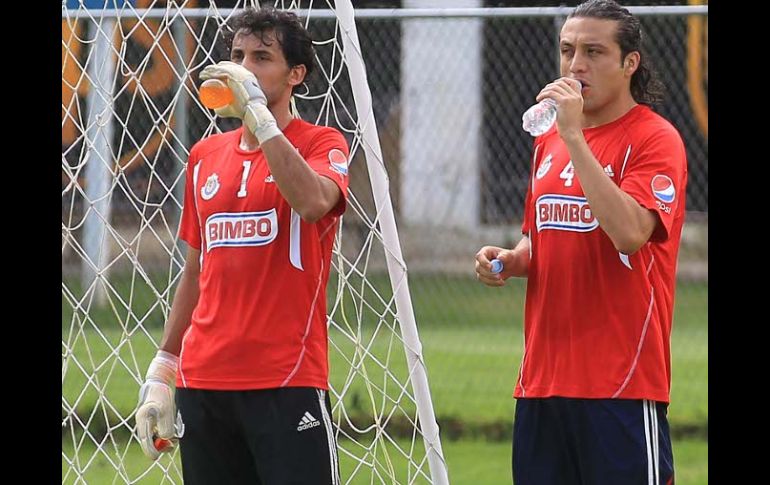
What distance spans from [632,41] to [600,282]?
667 millimetres

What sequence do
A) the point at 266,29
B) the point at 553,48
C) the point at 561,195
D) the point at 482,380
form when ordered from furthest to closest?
the point at 553,48 < the point at 482,380 < the point at 266,29 < the point at 561,195

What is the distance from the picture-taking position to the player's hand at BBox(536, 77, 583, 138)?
11.0 feet

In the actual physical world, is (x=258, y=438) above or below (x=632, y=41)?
below

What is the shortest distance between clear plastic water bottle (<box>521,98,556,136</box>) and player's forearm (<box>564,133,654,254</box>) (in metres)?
0.18

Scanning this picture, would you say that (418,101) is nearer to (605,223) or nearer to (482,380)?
(482,380)

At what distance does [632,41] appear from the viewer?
354 cm

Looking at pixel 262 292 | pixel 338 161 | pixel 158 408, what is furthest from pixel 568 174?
pixel 158 408

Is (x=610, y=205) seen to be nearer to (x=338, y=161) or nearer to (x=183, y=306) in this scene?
(x=338, y=161)

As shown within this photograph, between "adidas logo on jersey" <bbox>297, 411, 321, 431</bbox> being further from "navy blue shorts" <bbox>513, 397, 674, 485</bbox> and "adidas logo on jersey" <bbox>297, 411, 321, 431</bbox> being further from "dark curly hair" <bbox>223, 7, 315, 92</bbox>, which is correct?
"dark curly hair" <bbox>223, 7, 315, 92</bbox>

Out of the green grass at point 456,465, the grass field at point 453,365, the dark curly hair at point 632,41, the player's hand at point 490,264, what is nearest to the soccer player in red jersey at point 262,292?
the player's hand at point 490,264

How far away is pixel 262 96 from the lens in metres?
3.58
